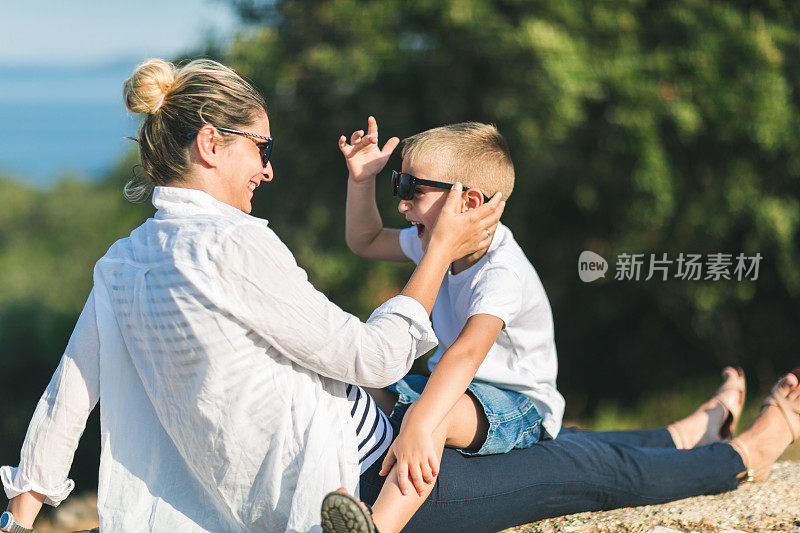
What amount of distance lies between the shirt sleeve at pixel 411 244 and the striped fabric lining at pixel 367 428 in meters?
0.84

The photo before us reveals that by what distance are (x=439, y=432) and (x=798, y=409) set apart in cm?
173

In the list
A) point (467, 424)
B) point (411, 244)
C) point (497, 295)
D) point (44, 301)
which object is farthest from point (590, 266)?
point (44, 301)

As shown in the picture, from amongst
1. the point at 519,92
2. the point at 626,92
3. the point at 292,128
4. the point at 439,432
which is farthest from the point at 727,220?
the point at 439,432

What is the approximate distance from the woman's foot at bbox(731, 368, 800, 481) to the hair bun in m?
2.38

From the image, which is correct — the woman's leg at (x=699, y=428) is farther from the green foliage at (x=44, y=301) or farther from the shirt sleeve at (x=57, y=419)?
the green foliage at (x=44, y=301)

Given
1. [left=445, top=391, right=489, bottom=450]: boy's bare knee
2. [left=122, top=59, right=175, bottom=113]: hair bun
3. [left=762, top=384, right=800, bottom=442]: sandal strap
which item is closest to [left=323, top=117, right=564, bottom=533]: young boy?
[left=445, top=391, right=489, bottom=450]: boy's bare knee

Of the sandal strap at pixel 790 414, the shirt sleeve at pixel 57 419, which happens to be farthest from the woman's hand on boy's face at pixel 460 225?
the sandal strap at pixel 790 414

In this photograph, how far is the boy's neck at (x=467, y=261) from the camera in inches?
103

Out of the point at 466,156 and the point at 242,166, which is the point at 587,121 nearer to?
the point at 466,156

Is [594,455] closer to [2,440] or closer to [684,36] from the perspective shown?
[684,36]

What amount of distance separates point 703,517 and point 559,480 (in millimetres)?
540

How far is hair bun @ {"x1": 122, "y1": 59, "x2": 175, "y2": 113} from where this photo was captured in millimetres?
2031

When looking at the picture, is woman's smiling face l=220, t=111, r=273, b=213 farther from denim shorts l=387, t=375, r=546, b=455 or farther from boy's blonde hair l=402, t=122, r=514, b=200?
denim shorts l=387, t=375, r=546, b=455

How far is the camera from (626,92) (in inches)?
212
